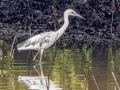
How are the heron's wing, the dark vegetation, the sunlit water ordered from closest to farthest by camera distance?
the sunlit water < the heron's wing < the dark vegetation

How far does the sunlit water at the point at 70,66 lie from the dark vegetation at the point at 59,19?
9.10 feet

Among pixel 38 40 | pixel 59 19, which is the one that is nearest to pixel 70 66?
pixel 38 40

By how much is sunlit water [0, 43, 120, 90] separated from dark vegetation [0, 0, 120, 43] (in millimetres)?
2774

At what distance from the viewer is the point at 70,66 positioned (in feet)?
42.5

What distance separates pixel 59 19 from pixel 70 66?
26.6 ft

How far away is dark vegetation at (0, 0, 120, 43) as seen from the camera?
20.3 m

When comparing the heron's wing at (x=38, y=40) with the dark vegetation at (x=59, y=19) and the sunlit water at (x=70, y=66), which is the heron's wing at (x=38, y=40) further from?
the dark vegetation at (x=59, y=19)

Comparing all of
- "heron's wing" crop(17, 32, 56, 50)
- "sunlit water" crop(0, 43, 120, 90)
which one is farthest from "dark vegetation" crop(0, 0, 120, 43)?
"heron's wing" crop(17, 32, 56, 50)

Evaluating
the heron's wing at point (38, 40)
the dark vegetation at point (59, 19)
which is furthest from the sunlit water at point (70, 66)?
the dark vegetation at point (59, 19)

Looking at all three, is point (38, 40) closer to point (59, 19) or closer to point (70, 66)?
point (70, 66)

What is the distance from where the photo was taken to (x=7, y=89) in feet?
32.7

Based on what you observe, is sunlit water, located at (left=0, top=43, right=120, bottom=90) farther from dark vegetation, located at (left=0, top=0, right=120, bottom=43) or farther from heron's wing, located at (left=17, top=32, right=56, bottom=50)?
dark vegetation, located at (left=0, top=0, right=120, bottom=43)

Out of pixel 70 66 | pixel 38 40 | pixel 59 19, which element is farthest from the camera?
pixel 59 19

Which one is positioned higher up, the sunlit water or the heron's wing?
the heron's wing
